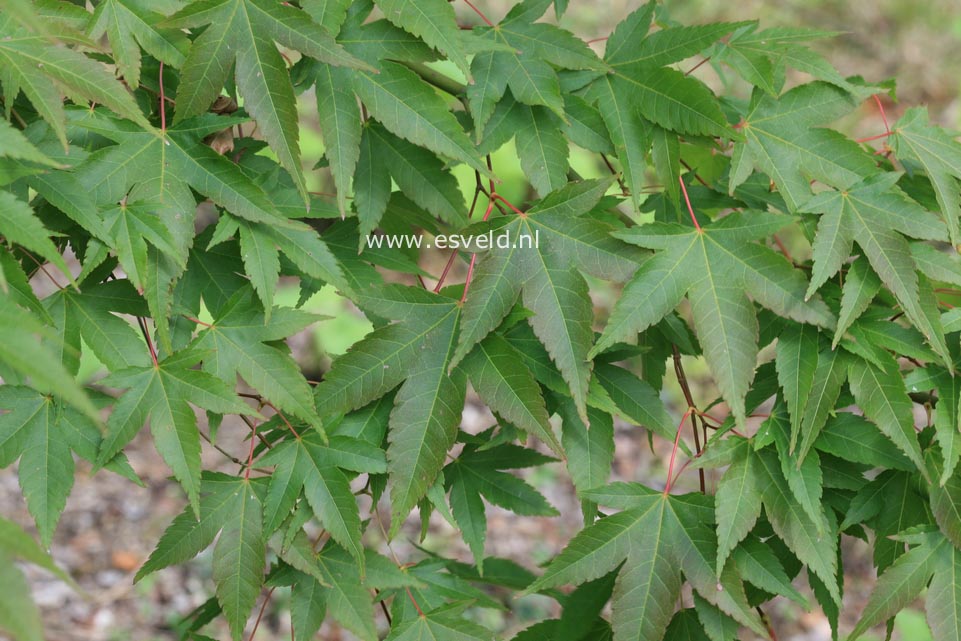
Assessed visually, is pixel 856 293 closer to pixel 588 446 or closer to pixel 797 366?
pixel 797 366

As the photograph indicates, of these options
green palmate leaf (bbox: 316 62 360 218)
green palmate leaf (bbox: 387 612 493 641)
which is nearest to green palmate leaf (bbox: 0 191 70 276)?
green palmate leaf (bbox: 316 62 360 218)

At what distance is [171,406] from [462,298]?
40 cm

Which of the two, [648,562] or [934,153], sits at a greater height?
[934,153]

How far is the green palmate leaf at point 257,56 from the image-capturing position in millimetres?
1023

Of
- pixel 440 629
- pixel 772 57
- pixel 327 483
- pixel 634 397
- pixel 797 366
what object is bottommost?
pixel 440 629

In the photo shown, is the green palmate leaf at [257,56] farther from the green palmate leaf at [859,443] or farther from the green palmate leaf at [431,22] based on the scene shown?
the green palmate leaf at [859,443]

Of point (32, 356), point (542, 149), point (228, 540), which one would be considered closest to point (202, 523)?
point (228, 540)

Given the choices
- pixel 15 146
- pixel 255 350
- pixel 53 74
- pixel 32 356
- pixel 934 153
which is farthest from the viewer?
pixel 934 153

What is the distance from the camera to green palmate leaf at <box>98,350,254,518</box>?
1.03 meters

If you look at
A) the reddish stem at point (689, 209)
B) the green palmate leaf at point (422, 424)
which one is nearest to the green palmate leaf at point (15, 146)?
the green palmate leaf at point (422, 424)

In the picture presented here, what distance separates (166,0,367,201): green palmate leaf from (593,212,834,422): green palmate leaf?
0.44m

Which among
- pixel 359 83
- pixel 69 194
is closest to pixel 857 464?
pixel 359 83

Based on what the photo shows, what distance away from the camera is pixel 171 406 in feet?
3.45

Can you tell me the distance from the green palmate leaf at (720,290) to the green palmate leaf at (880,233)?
2.1 inches
